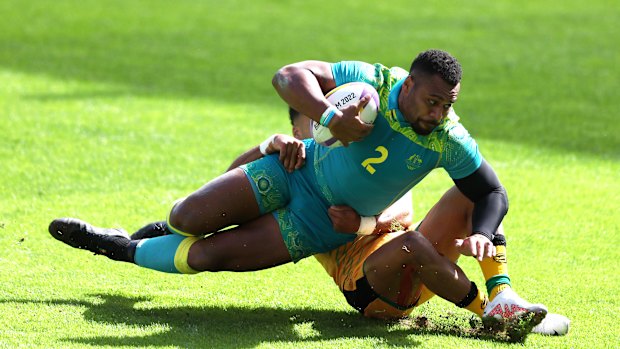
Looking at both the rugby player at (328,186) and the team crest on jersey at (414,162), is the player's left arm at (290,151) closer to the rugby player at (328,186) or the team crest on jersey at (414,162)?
the rugby player at (328,186)

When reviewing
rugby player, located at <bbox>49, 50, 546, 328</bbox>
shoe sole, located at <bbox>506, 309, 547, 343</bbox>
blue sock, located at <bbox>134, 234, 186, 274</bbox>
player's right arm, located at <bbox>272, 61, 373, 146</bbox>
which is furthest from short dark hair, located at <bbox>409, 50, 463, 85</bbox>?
blue sock, located at <bbox>134, 234, 186, 274</bbox>

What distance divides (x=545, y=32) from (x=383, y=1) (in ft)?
13.3

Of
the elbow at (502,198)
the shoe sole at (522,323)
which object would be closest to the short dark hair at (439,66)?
the elbow at (502,198)

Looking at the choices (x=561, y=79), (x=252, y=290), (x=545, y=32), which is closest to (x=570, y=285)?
(x=252, y=290)

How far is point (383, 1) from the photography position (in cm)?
2122

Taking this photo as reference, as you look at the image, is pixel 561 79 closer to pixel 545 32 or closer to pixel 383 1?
pixel 545 32

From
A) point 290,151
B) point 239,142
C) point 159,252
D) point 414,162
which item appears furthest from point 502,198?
point 239,142

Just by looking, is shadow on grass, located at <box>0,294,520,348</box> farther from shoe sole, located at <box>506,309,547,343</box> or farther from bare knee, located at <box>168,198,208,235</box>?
bare knee, located at <box>168,198,208,235</box>

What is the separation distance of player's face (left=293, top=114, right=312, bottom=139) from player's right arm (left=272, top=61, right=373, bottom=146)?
35.6 inches

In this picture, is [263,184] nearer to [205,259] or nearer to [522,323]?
[205,259]

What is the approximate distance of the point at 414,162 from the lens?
555 cm

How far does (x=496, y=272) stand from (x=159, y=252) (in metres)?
1.94

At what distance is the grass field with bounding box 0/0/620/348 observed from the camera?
588 centimetres

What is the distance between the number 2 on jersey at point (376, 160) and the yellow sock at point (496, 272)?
0.80 metres
